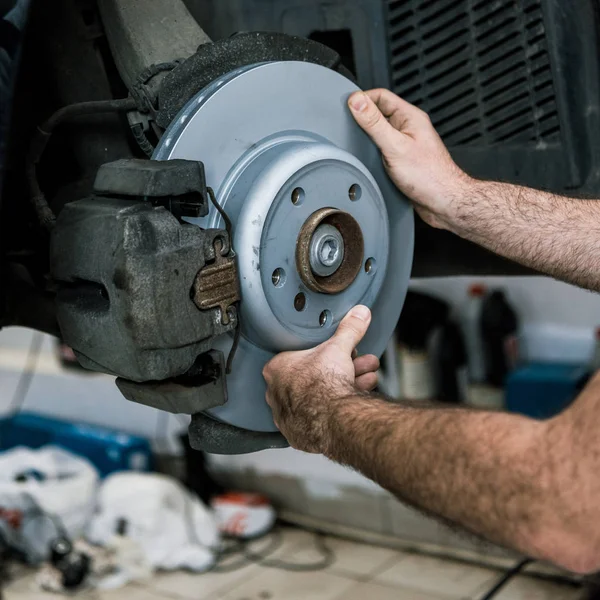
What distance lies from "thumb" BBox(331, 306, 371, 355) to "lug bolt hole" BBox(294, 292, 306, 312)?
5 centimetres

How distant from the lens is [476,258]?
122 cm

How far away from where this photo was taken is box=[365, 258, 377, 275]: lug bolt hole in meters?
0.90

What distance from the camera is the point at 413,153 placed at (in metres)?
0.97

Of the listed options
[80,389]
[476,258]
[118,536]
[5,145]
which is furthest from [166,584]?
[5,145]

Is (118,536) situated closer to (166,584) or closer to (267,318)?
(166,584)

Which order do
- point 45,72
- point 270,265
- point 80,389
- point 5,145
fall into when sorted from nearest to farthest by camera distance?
point 5,145, point 270,265, point 45,72, point 80,389

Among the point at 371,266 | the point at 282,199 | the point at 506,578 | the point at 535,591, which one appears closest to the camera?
the point at 282,199

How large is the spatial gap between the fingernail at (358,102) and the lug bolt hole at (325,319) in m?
0.22

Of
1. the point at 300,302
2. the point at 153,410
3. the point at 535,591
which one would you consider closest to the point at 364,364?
the point at 300,302

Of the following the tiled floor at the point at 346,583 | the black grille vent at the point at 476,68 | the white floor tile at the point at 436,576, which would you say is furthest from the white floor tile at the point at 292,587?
the black grille vent at the point at 476,68

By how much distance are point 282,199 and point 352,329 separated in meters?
0.16

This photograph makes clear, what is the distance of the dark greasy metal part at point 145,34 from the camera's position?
0.84 meters

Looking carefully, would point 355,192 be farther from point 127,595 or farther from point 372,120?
point 127,595

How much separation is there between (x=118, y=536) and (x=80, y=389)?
795 mm
